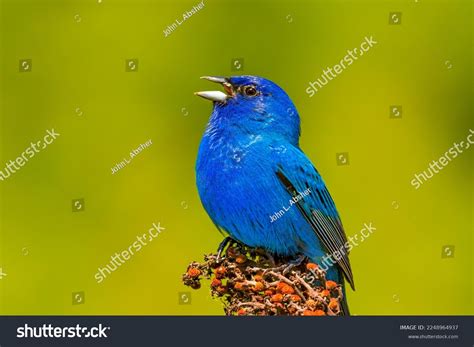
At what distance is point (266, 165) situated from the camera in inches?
242

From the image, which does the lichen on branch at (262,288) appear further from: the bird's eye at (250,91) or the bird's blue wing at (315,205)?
the bird's eye at (250,91)

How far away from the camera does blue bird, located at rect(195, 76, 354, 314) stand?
19.8 ft

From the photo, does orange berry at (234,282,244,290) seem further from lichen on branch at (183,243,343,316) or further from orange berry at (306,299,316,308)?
orange berry at (306,299,316,308)

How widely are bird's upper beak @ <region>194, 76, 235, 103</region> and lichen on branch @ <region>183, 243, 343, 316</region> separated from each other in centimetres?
135

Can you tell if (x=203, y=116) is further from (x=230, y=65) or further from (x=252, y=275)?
(x=252, y=275)

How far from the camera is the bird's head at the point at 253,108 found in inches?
249

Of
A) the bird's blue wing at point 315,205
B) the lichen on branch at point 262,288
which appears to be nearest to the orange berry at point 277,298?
the lichen on branch at point 262,288

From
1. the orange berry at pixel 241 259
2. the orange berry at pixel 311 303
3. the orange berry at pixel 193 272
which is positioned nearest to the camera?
the orange berry at pixel 311 303

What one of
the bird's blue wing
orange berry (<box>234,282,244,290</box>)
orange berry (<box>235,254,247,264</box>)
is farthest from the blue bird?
orange berry (<box>234,282,244,290</box>)

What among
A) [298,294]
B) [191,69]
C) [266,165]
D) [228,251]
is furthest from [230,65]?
Result: [298,294]

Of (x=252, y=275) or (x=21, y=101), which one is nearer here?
(x=252, y=275)

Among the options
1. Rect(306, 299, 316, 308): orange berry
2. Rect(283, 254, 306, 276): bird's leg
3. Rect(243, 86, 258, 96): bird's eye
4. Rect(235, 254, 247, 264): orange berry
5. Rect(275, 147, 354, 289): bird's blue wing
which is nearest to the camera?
Rect(306, 299, 316, 308): orange berry

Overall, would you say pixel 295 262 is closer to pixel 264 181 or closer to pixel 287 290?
pixel 264 181

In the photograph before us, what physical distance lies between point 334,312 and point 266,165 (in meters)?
1.71
